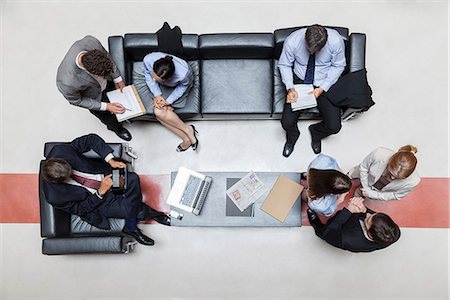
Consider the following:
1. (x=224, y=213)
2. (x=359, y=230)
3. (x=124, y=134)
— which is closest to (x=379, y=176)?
(x=359, y=230)

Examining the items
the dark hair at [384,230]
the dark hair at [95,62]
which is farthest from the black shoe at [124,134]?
the dark hair at [384,230]

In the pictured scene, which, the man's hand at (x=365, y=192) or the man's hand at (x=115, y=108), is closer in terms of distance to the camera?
the man's hand at (x=365, y=192)

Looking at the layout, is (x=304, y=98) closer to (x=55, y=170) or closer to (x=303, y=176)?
(x=303, y=176)

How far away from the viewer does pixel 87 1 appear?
4.91m

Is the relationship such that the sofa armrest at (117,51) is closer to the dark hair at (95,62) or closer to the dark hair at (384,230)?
the dark hair at (95,62)

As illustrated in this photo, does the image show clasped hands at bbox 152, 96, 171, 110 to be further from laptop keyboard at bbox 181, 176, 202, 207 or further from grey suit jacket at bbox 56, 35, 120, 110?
laptop keyboard at bbox 181, 176, 202, 207

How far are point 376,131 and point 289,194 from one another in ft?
4.27

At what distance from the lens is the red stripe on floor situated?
4.41 m

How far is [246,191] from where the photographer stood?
13.9 ft

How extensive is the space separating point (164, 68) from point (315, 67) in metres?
1.51

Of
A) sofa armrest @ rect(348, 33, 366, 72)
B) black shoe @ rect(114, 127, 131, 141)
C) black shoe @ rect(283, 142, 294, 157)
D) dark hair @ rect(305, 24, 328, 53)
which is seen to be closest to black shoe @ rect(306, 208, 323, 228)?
black shoe @ rect(283, 142, 294, 157)

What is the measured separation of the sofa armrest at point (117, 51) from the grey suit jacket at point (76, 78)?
28cm

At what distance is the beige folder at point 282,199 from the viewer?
164 inches

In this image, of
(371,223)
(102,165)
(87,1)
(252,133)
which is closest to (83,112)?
(102,165)
